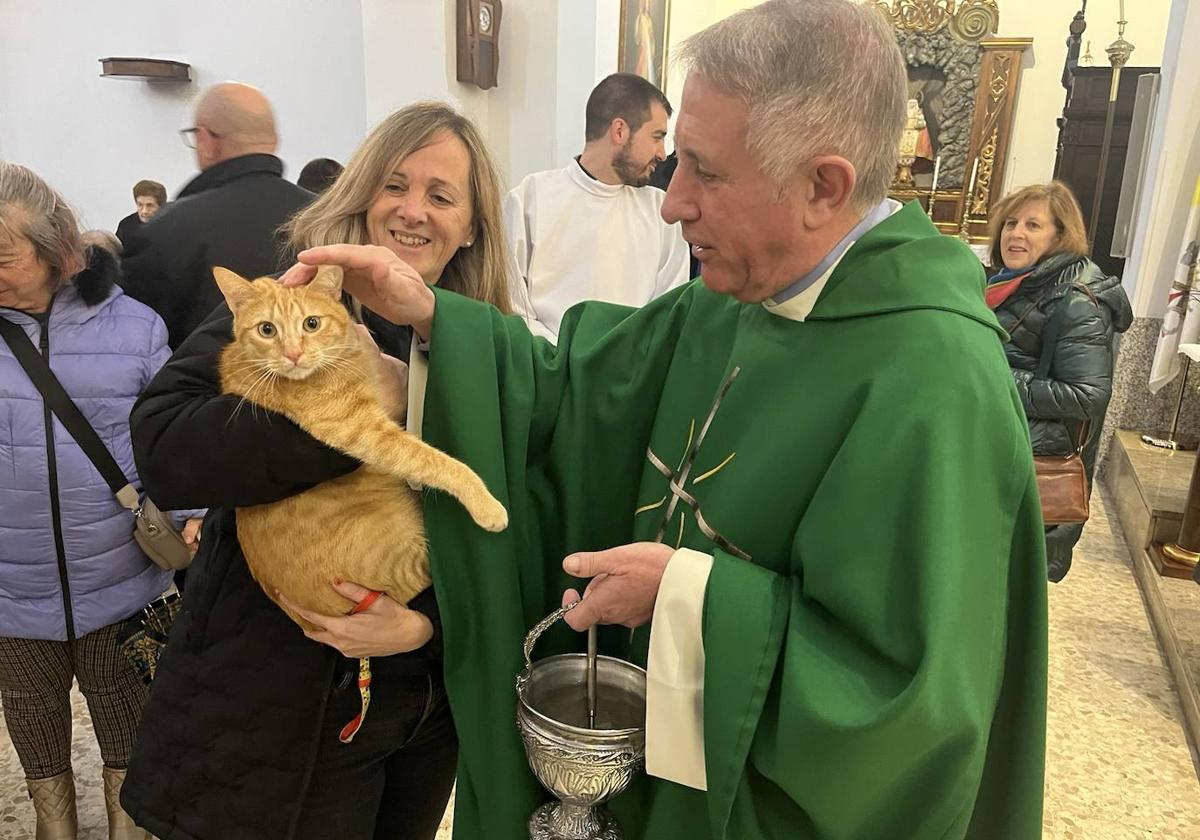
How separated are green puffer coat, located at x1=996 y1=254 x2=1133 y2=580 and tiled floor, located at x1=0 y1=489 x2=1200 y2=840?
1.87 feet

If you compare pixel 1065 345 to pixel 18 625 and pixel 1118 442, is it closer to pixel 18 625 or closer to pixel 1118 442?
pixel 1118 442

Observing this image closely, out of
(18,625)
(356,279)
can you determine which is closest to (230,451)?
(356,279)

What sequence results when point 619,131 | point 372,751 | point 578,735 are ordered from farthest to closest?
1. point 619,131
2. point 372,751
3. point 578,735

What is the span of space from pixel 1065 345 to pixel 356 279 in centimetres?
313

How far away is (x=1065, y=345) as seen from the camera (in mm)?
3568

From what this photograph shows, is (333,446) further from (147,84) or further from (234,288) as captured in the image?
(147,84)

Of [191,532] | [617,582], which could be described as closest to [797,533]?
[617,582]

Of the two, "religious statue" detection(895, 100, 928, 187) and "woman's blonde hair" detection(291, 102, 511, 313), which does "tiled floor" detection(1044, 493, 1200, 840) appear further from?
"religious statue" detection(895, 100, 928, 187)

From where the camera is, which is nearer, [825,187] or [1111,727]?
[825,187]

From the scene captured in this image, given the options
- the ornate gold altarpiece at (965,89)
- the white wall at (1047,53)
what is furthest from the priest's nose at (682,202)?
the white wall at (1047,53)

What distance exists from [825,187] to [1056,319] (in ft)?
9.36

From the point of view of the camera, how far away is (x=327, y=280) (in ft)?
4.36

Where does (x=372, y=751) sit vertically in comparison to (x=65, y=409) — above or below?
below

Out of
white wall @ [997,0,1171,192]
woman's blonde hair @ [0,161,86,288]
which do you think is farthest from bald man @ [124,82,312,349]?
white wall @ [997,0,1171,192]
